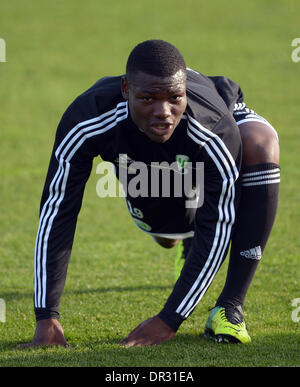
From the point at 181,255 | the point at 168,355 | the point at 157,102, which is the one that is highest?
the point at 157,102

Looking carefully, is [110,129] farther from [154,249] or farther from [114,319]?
[154,249]

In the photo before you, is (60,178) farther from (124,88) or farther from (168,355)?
(168,355)

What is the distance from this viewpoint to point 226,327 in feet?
13.0

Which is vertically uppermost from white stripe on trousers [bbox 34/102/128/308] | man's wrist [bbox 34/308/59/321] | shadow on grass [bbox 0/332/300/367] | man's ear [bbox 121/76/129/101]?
man's ear [bbox 121/76/129/101]

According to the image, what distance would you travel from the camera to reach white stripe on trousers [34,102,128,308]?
3807 mm

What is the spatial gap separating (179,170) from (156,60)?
0.85m

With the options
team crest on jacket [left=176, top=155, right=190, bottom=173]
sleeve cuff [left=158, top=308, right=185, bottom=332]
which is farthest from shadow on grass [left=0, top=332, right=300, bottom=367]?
team crest on jacket [left=176, top=155, right=190, bottom=173]

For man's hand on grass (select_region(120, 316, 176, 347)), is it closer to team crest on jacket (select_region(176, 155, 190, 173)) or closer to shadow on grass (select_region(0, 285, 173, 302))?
team crest on jacket (select_region(176, 155, 190, 173))

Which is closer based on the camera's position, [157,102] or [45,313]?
[157,102]

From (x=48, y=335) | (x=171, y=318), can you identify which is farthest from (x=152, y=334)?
(x=48, y=335)

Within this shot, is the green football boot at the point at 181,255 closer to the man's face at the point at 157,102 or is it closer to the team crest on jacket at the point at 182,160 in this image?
the team crest on jacket at the point at 182,160

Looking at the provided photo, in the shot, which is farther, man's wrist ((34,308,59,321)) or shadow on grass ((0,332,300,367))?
man's wrist ((34,308,59,321))

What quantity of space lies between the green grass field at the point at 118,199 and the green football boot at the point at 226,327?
0.23 feet

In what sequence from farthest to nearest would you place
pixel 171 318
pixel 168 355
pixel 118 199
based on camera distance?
pixel 118 199 < pixel 171 318 < pixel 168 355
